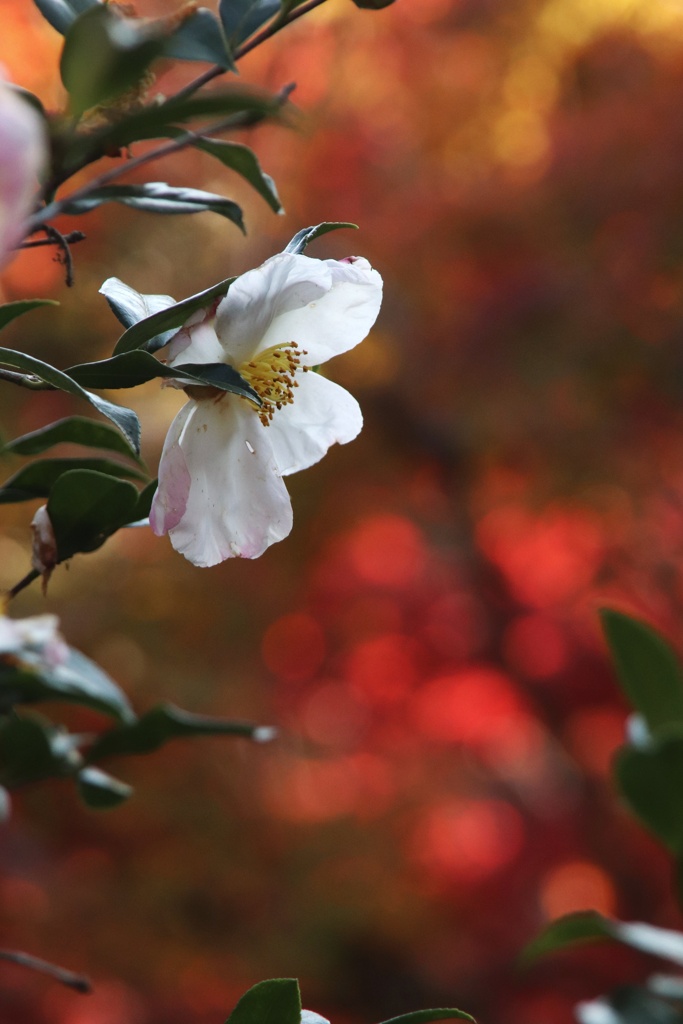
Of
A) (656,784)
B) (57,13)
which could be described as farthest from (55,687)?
(656,784)

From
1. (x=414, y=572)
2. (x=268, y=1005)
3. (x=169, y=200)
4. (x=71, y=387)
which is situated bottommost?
(x=268, y=1005)

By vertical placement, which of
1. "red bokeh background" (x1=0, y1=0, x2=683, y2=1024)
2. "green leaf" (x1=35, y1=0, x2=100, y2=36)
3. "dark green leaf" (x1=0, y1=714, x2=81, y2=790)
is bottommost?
"dark green leaf" (x1=0, y1=714, x2=81, y2=790)

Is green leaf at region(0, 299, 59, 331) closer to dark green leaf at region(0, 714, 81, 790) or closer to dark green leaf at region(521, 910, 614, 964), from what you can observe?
dark green leaf at region(0, 714, 81, 790)

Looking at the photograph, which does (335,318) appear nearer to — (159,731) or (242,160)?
(242,160)

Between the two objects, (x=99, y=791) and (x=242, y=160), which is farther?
(x=99, y=791)

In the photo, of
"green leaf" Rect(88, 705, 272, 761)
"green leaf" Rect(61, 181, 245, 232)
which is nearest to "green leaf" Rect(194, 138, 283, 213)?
"green leaf" Rect(61, 181, 245, 232)

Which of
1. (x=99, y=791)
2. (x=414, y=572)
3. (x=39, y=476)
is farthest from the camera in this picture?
(x=414, y=572)
